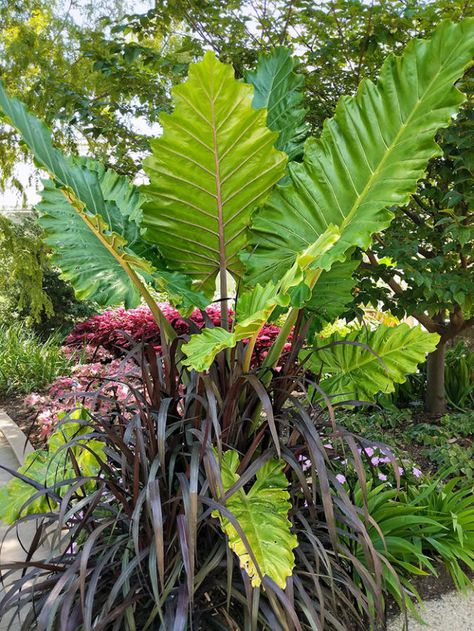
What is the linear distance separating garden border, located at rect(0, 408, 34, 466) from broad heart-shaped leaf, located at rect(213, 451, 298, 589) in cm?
266

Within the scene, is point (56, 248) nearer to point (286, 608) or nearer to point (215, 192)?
point (215, 192)

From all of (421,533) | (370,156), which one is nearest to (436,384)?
(421,533)

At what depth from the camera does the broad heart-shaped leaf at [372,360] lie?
2.41 meters

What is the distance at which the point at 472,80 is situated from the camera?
3029 mm

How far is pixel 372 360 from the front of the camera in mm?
2527

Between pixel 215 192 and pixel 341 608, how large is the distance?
4.93ft

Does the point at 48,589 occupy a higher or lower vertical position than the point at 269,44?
lower

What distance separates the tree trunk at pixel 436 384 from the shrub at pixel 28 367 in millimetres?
3584

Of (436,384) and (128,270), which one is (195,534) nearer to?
(128,270)

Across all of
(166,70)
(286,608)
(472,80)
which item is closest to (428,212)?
(472,80)

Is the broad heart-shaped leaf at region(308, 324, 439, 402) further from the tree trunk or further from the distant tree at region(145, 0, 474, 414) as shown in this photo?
the tree trunk

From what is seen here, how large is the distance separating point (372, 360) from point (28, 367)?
4.56 m

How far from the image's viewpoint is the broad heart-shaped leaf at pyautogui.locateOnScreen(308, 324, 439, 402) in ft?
7.91

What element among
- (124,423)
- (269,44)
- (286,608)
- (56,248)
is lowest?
(286,608)
